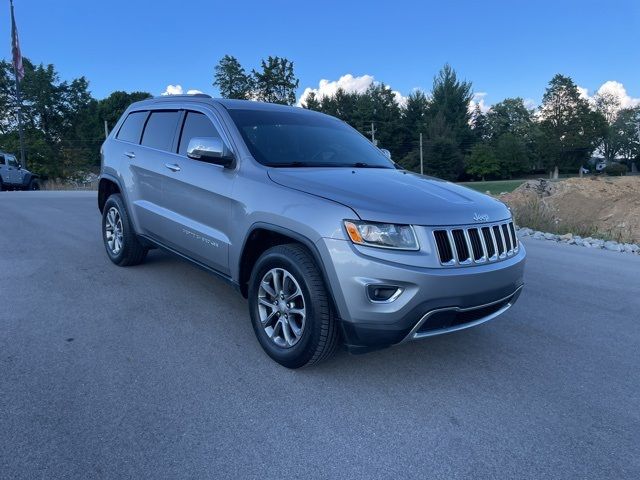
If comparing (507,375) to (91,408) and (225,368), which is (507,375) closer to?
(225,368)

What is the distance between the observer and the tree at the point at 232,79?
234 feet

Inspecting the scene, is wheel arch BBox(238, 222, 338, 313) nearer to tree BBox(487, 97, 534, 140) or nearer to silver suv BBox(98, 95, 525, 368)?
silver suv BBox(98, 95, 525, 368)

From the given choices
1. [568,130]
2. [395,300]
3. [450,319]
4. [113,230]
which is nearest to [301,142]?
[395,300]

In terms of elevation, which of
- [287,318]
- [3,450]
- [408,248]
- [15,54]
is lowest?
[3,450]

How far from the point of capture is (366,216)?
9.54ft

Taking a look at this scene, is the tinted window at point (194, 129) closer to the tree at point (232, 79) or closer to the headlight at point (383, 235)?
the headlight at point (383, 235)

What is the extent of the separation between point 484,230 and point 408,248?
67 centimetres

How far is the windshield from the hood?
1.05ft

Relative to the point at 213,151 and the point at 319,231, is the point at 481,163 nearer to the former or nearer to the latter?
the point at 213,151

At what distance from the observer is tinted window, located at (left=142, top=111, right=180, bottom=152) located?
4832 mm

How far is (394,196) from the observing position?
318 cm

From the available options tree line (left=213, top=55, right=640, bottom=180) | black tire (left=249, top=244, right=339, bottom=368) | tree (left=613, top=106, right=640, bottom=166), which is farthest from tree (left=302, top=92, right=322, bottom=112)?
black tire (left=249, top=244, right=339, bottom=368)

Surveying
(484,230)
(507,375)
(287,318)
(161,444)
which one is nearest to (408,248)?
(484,230)

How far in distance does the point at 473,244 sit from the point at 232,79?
74.0 m
